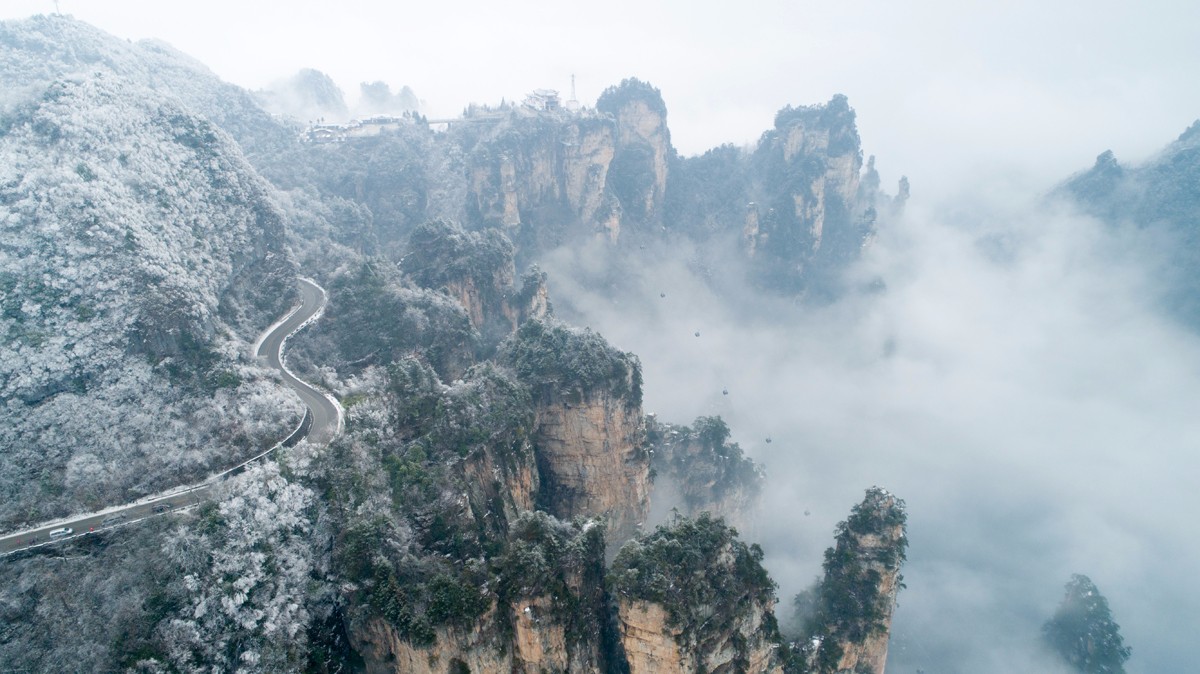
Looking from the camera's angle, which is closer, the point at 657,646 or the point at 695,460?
the point at 657,646

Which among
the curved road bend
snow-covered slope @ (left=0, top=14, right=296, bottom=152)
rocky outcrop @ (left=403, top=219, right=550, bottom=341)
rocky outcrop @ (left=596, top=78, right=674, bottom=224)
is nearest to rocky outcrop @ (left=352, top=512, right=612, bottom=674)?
the curved road bend

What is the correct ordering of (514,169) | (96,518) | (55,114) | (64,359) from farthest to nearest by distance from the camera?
1. (514,169)
2. (55,114)
3. (64,359)
4. (96,518)

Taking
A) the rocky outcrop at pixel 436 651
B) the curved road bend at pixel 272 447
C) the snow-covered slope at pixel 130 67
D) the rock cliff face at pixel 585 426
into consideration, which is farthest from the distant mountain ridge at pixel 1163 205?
the snow-covered slope at pixel 130 67

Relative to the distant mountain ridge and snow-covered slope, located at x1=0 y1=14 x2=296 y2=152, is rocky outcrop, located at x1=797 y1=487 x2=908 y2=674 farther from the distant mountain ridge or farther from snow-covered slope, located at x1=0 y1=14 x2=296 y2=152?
the distant mountain ridge

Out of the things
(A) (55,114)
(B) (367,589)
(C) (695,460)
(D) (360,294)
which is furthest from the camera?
(C) (695,460)

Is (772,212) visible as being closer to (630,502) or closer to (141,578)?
(630,502)

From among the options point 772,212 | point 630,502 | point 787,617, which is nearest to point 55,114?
point 630,502

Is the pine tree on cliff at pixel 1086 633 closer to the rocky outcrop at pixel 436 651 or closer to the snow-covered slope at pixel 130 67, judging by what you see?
the rocky outcrop at pixel 436 651
